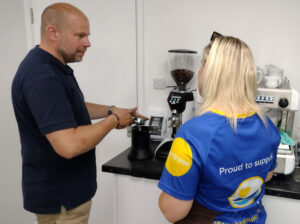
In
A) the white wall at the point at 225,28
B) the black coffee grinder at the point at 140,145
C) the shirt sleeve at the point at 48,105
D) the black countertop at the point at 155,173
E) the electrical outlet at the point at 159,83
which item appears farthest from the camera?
the electrical outlet at the point at 159,83

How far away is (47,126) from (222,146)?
659 mm

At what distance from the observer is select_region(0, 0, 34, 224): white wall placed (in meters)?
2.15

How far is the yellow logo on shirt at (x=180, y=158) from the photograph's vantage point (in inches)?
36.8

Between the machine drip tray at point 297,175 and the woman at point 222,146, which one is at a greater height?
the woman at point 222,146

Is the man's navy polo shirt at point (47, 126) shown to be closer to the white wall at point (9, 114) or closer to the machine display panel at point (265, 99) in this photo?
the machine display panel at point (265, 99)

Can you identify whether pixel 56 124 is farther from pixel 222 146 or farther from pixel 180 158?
pixel 222 146

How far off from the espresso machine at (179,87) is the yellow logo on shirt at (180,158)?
761mm

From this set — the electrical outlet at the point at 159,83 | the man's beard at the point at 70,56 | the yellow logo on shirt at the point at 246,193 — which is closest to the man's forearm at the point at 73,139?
the man's beard at the point at 70,56

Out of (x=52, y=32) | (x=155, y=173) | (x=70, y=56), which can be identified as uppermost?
(x=52, y=32)

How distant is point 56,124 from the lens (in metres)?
1.13

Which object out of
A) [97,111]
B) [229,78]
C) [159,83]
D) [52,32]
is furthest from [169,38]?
[229,78]

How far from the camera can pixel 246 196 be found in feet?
3.44

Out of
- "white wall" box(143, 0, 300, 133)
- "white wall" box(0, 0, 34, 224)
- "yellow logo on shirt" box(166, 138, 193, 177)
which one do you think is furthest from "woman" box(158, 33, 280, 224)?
"white wall" box(0, 0, 34, 224)

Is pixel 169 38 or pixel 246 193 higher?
pixel 169 38
